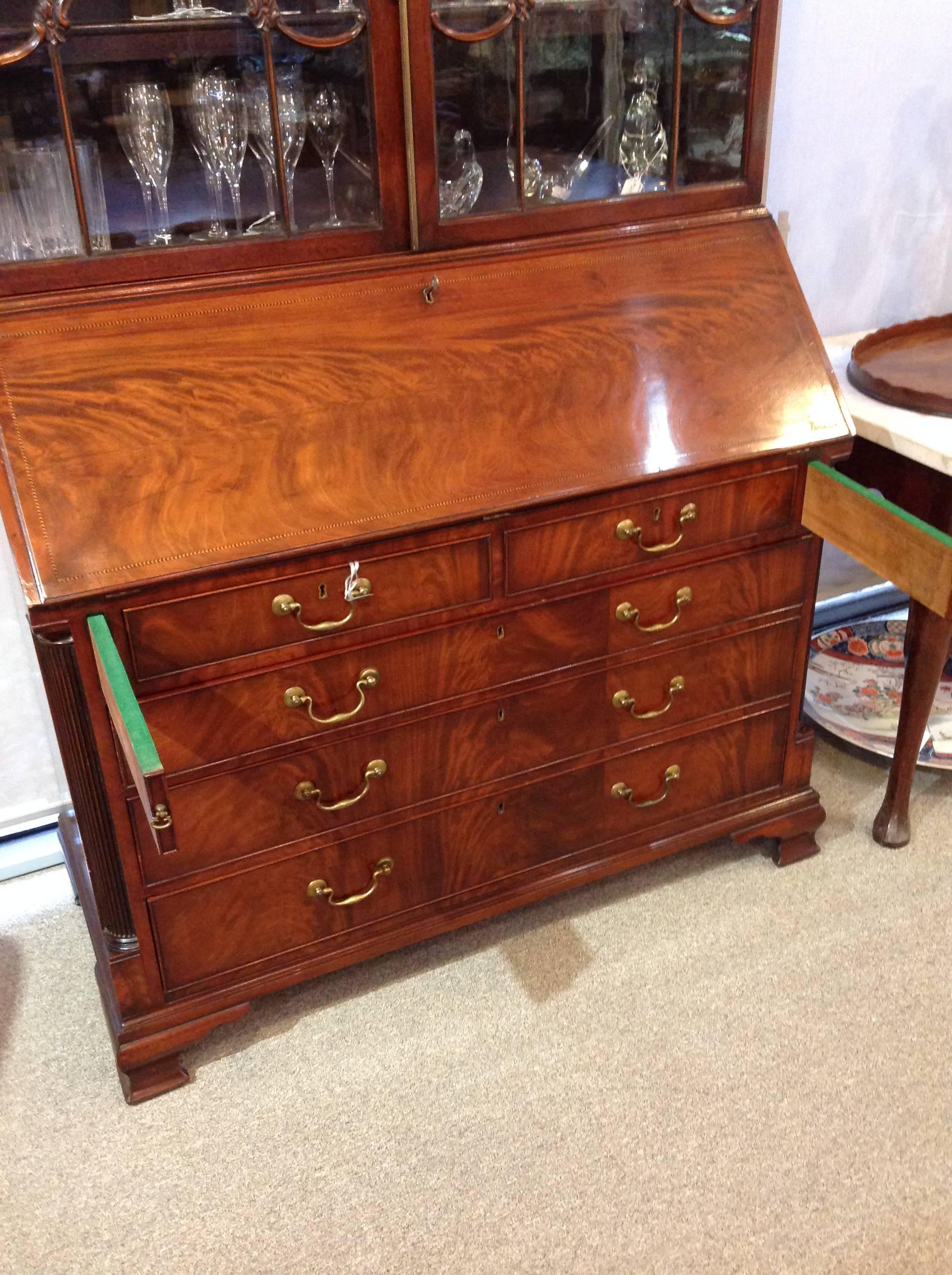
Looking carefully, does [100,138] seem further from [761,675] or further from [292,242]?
[761,675]

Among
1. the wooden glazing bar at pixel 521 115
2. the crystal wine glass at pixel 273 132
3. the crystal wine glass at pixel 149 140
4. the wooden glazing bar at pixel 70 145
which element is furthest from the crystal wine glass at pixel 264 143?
the wooden glazing bar at pixel 521 115

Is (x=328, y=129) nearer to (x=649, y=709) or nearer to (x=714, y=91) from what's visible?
(x=714, y=91)

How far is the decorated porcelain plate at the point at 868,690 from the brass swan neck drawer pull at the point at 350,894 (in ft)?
3.50

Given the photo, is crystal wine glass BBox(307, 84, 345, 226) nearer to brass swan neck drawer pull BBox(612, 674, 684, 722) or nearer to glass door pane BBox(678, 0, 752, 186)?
glass door pane BBox(678, 0, 752, 186)

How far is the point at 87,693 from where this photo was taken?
140 centimetres

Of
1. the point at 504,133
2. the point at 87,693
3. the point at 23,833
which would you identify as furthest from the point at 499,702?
the point at 23,833

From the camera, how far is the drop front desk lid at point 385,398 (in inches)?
54.9

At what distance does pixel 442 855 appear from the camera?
1.77 meters

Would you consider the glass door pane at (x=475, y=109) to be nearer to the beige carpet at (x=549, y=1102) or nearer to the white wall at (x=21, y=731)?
the white wall at (x=21, y=731)

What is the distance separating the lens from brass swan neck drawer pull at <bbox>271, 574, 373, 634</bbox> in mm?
1453

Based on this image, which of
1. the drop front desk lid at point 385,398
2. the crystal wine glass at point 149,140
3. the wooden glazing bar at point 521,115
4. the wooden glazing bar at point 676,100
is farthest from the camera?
the wooden glazing bar at point 676,100

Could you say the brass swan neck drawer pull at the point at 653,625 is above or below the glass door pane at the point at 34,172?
below

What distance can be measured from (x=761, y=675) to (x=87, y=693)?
107 cm

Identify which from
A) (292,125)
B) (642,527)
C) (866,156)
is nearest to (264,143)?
(292,125)
